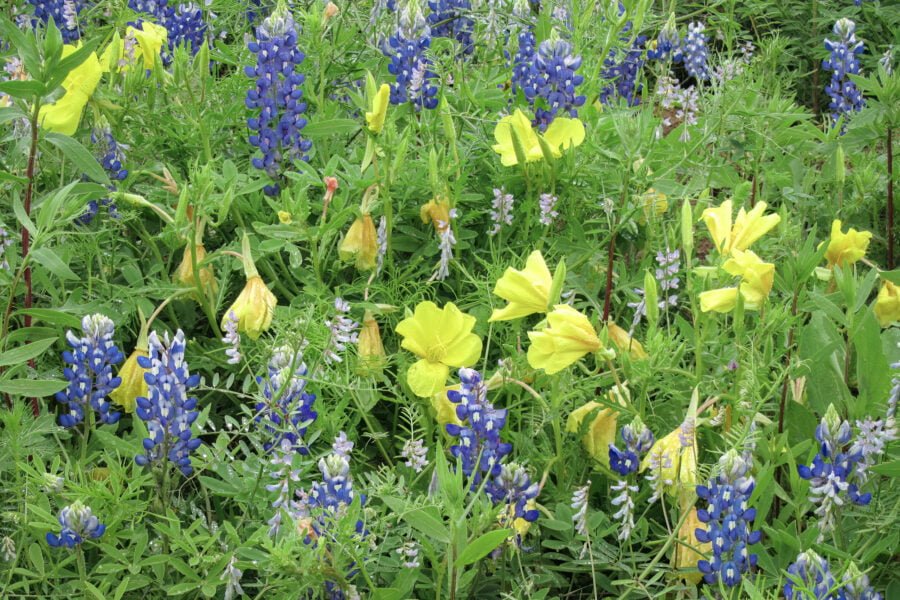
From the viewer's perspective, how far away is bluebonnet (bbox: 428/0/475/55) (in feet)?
10.3

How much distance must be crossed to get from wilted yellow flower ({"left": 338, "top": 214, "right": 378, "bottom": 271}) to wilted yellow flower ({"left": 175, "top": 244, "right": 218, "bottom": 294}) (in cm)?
27

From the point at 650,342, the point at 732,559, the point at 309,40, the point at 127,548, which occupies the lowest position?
the point at 127,548

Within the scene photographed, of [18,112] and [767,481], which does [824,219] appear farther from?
[18,112]

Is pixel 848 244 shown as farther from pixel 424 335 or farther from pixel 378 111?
pixel 378 111

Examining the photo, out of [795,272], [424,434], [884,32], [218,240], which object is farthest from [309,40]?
[884,32]

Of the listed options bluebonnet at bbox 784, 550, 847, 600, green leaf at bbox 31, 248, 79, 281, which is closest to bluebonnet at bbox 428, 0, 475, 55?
green leaf at bbox 31, 248, 79, 281

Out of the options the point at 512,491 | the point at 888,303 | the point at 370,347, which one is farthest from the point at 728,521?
the point at 370,347

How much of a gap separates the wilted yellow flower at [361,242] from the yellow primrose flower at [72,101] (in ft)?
2.06

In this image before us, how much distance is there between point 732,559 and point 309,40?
1639 millimetres

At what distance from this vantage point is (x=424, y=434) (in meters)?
2.14

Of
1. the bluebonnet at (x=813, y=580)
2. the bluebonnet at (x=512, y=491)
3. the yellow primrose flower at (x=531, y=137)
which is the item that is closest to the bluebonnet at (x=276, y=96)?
the yellow primrose flower at (x=531, y=137)

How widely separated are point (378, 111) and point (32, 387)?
856 millimetres

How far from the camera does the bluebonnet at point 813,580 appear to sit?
1.59 meters

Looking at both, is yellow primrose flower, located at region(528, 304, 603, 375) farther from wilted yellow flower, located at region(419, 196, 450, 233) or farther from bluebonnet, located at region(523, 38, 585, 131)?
bluebonnet, located at region(523, 38, 585, 131)
